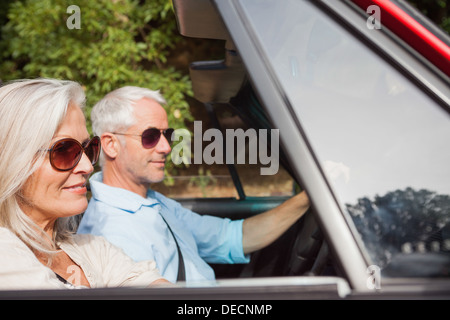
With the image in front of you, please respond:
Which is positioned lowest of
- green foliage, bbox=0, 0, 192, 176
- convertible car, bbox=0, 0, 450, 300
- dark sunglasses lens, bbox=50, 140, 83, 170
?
Answer: green foliage, bbox=0, 0, 192, 176

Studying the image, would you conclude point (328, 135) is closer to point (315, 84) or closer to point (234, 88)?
point (315, 84)

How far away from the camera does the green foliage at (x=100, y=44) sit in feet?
14.3

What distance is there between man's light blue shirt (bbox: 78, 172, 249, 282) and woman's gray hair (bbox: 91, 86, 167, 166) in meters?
0.23

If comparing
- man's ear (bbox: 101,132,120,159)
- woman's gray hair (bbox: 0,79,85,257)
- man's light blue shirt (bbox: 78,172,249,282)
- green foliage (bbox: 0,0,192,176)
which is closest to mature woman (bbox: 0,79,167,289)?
woman's gray hair (bbox: 0,79,85,257)

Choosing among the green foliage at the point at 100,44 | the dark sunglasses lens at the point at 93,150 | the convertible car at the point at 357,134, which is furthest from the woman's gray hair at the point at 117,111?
the green foliage at the point at 100,44

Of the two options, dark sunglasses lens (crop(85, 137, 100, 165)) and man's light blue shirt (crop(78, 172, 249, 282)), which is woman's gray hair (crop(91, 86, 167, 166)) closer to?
man's light blue shirt (crop(78, 172, 249, 282))

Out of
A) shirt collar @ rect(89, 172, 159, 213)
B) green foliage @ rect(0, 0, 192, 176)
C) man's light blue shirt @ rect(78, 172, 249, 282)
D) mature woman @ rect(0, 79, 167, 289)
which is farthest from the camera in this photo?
green foliage @ rect(0, 0, 192, 176)

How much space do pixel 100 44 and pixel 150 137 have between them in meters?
2.83

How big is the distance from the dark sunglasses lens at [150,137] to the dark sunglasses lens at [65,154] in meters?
0.81

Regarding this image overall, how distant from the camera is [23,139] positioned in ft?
3.73

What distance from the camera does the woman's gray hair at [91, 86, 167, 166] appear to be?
6.56 feet

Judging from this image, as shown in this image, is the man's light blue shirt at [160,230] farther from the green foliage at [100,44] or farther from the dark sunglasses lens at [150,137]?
the green foliage at [100,44]

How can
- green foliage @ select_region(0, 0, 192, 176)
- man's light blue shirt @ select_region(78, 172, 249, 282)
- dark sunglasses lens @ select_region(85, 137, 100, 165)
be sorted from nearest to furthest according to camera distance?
dark sunglasses lens @ select_region(85, 137, 100, 165) → man's light blue shirt @ select_region(78, 172, 249, 282) → green foliage @ select_region(0, 0, 192, 176)
